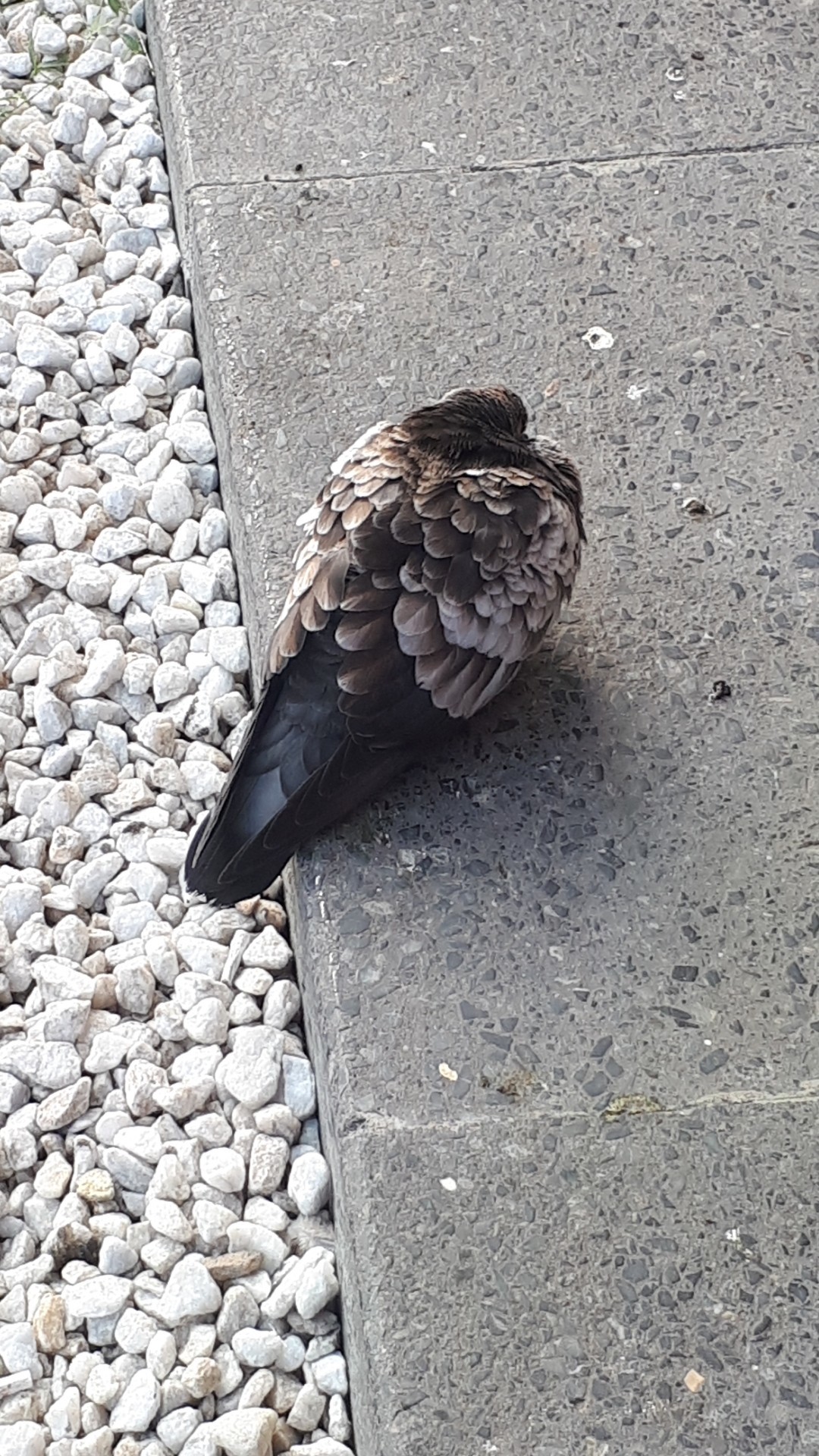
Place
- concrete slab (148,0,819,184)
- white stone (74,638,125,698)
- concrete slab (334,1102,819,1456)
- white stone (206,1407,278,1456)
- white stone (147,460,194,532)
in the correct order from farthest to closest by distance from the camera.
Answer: concrete slab (148,0,819,184) → white stone (147,460,194,532) → white stone (74,638,125,698) → white stone (206,1407,278,1456) → concrete slab (334,1102,819,1456)

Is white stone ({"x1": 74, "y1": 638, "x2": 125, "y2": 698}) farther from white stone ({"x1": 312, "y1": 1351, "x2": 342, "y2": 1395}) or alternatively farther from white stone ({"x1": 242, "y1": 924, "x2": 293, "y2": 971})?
white stone ({"x1": 312, "y1": 1351, "x2": 342, "y2": 1395})

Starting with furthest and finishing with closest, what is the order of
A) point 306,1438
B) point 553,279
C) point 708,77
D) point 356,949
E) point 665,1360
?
point 708,77 → point 553,279 → point 356,949 → point 306,1438 → point 665,1360

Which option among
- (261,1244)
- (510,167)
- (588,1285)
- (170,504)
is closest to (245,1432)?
(261,1244)

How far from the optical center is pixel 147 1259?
2086mm

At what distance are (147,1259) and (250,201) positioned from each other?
6.54 feet

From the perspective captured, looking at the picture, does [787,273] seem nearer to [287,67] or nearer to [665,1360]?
[287,67]

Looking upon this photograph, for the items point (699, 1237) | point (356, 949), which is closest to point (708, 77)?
point (356, 949)

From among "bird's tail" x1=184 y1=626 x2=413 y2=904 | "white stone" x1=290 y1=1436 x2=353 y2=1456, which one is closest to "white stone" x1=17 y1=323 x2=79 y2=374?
"bird's tail" x1=184 y1=626 x2=413 y2=904

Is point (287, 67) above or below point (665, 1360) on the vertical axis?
above

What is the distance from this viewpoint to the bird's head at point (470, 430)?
2258 millimetres

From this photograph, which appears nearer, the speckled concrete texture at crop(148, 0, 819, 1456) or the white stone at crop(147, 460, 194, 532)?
the speckled concrete texture at crop(148, 0, 819, 1456)

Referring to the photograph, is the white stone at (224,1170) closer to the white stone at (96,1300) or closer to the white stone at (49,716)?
the white stone at (96,1300)

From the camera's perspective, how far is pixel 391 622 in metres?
2.16

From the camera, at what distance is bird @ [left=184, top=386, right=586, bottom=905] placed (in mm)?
2164
